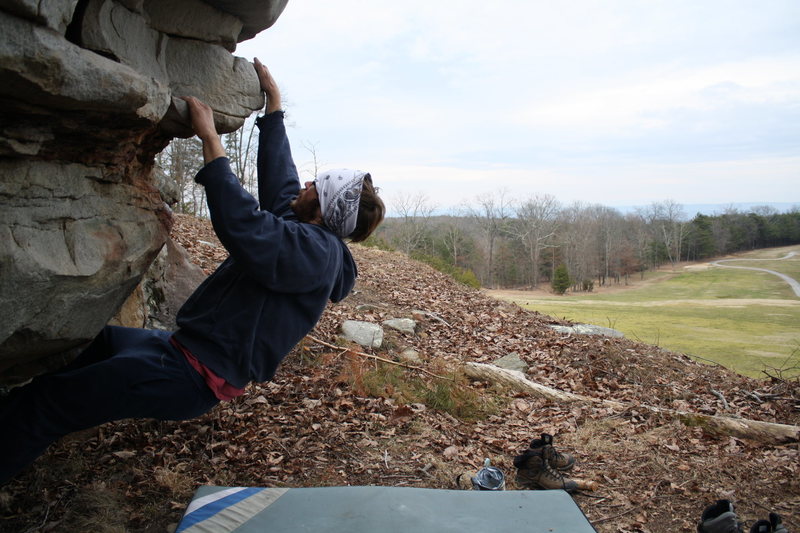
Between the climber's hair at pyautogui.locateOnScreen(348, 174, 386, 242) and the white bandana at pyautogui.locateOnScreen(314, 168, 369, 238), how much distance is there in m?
0.07

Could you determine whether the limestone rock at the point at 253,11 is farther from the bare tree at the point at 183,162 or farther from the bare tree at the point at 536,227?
the bare tree at the point at 536,227

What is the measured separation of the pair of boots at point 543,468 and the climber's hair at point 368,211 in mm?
2565

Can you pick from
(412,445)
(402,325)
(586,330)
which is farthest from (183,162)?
(412,445)

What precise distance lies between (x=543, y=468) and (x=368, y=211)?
107 inches

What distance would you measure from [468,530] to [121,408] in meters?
1.95

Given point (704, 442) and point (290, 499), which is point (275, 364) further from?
point (704, 442)

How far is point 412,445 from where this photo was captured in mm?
4492

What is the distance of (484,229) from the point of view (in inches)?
2322

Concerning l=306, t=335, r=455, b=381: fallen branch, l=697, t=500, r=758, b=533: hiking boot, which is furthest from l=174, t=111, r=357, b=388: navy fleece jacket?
l=306, t=335, r=455, b=381: fallen branch

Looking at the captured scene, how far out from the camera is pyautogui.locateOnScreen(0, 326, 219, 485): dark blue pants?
219 centimetres

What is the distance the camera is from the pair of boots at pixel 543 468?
13.1 ft

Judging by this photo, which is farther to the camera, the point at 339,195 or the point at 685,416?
the point at 685,416

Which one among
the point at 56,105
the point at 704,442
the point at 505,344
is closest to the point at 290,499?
the point at 56,105

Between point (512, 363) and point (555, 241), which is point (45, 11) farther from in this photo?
point (555, 241)
